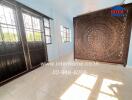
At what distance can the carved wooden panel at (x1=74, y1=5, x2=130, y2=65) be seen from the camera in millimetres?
2881

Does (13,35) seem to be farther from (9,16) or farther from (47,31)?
(47,31)

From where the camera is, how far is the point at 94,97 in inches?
58.7

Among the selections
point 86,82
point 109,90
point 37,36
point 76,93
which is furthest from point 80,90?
point 37,36

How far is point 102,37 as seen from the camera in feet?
10.7

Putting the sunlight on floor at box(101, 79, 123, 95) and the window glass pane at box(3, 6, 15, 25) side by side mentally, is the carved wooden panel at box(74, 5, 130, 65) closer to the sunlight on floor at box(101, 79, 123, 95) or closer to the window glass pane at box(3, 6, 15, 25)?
the sunlight on floor at box(101, 79, 123, 95)

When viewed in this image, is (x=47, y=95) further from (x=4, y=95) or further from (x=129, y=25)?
(x=129, y=25)

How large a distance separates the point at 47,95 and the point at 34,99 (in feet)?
0.79

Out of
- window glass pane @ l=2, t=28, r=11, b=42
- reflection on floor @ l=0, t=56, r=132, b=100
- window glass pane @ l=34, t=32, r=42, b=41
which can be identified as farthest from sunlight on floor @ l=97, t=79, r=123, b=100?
window glass pane @ l=34, t=32, r=42, b=41

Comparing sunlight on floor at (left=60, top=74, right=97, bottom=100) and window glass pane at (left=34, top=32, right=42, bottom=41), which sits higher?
window glass pane at (left=34, top=32, right=42, bottom=41)

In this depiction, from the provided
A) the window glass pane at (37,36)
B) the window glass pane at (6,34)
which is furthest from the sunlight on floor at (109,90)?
the window glass pane at (37,36)

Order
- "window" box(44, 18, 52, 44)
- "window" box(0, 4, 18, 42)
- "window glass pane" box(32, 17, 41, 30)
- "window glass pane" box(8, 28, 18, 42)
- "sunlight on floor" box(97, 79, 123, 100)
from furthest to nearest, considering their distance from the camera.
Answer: "window" box(44, 18, 52, 44), "window glass pane" box(32, 17, 41, 30), "window glass pane" box(8, 28, 18, 42), "window" box(0, 4, 18, 42), "sunlight on floor" box(97, 79, 123, 100)

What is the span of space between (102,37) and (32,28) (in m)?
2.81

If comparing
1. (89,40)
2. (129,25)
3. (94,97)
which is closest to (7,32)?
(94,97)

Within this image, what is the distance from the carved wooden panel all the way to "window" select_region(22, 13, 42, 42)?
5.56ft
